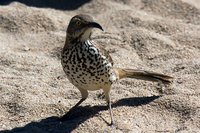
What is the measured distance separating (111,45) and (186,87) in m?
1.50

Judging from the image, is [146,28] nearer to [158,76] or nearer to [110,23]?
[110,23]

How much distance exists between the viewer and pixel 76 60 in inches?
199

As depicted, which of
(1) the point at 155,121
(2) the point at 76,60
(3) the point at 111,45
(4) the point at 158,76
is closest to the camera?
(2) the point at 76,60

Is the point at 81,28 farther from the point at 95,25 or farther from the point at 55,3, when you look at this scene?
the point at 55,3

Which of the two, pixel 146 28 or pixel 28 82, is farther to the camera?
pixel 146 28

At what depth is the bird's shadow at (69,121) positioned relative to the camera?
208 inches

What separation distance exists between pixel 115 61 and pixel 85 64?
72.6 inches

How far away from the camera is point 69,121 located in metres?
5.44

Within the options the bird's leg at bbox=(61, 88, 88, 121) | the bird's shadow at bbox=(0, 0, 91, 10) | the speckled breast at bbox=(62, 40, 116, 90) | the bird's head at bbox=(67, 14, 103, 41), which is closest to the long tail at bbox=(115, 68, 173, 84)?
the bird's leg at bbox=(61, 88, 88, 121)

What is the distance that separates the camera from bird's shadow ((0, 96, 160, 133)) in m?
5.29

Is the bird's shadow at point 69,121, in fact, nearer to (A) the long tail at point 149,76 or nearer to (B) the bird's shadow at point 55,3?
(A) the long tail at point 149,76

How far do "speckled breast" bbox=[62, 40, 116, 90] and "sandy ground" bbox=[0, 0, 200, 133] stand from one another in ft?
1.47

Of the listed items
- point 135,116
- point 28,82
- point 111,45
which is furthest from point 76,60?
point 111,45

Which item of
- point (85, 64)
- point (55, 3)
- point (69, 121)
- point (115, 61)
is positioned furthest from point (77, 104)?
point (55, 3)
